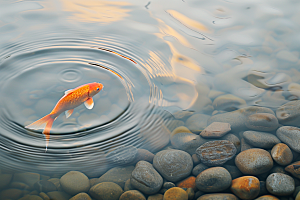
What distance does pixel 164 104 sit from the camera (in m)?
3.26

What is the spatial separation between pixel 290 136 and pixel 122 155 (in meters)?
2.09

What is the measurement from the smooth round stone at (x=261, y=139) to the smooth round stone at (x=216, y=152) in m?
0.25

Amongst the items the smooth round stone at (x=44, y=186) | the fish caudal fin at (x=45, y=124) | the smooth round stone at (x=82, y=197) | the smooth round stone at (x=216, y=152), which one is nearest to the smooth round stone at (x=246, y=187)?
the smooth round stone at (x=216, y=152)

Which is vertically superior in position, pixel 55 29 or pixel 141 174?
pixel 55 29

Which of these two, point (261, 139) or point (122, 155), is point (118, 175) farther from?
point (261, 139)

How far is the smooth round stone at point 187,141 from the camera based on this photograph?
110 inches

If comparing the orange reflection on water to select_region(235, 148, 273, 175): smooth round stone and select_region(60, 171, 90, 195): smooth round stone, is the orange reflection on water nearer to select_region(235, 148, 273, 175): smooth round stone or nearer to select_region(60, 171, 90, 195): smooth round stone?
select_region(60, 171, 90, 195): smooth round stone

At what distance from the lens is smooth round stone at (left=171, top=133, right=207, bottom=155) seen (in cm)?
279

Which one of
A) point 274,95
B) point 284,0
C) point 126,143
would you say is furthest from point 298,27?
point 126,143

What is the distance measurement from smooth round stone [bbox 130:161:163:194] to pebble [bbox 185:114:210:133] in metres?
0.82

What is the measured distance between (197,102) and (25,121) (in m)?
2.45

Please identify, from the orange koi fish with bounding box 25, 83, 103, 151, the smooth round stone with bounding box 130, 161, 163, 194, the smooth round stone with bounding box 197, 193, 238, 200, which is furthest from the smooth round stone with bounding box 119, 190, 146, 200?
the orange koi fish with bounding box 25, 83, 103, 151

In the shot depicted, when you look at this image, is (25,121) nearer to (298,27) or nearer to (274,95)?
(274,95)

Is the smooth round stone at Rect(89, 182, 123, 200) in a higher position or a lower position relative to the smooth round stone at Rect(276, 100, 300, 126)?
lower
